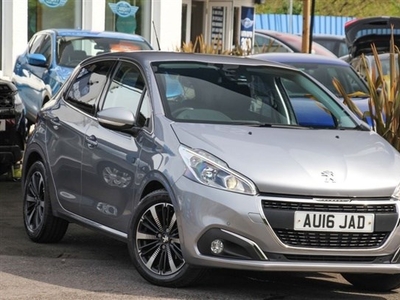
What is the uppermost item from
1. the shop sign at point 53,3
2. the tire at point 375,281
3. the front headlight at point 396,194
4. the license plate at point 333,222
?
the shop sign at point 53,3

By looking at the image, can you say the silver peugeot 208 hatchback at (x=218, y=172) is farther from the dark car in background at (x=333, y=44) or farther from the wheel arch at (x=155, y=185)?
the dark car in background at (x=333, y=44)

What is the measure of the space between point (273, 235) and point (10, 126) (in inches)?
227

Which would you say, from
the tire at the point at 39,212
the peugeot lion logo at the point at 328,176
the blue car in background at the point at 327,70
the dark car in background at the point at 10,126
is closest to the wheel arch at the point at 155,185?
the peugeot lion logo at the point at 328,176

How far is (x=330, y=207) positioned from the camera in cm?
679

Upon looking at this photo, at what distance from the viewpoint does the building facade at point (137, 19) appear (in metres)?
21.9

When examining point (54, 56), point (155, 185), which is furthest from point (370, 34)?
point (155, 185)

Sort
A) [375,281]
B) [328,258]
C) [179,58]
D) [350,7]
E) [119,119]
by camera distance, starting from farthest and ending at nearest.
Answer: [350,7] → [179,58] → [119,119] → [375,281] → [328,258]

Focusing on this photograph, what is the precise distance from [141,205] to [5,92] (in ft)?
17.0

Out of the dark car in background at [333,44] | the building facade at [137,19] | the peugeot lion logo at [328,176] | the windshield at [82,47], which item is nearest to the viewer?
the peugeot lion logo at [328,176]

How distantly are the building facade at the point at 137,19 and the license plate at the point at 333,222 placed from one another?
11720 mm

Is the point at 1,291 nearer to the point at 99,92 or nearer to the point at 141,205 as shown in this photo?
the point at 141,205

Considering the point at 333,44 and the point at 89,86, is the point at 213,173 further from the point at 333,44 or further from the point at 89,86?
the point at 333,44

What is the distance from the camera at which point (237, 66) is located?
8.30 metres

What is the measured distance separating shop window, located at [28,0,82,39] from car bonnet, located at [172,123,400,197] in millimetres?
15770
